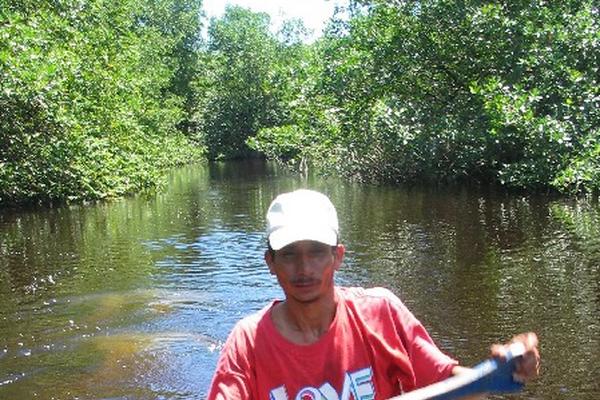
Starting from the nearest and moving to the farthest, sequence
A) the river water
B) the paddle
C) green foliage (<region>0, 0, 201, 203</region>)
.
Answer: the paddle → the river water → green foliage (<region>0, 0, 201, 203</region>)

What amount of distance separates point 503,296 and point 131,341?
440 cm

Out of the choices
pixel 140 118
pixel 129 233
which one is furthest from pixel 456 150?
pixel 140 118

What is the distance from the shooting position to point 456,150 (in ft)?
68.1

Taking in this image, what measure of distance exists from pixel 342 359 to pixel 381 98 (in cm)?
2029

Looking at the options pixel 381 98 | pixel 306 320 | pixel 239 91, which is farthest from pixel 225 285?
pixel 239 91

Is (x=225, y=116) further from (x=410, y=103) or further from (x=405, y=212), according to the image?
(x=405, y=212)

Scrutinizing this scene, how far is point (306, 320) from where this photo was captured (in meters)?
2.34

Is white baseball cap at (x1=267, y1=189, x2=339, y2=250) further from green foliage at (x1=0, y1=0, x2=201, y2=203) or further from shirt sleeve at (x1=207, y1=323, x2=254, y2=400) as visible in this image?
green foliage at (x1=0, y1=0, x2=201, y2=203)

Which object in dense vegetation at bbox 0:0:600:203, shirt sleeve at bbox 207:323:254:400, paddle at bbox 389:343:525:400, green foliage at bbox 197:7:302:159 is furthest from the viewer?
green foliage at bbox 197:7:302:159

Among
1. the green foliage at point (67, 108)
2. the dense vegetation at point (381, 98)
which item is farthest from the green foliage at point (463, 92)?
the green foliage at point (67, 108)

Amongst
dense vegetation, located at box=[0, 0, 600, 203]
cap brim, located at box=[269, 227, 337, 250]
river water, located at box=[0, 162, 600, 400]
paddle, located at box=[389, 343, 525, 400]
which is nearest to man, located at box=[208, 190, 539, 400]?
cap brim, located at box=[269, 227, 337, 250]

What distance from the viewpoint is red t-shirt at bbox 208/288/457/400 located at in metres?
2.28

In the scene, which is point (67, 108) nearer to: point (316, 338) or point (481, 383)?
point (316, 338)

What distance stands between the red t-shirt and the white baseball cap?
255 mm
